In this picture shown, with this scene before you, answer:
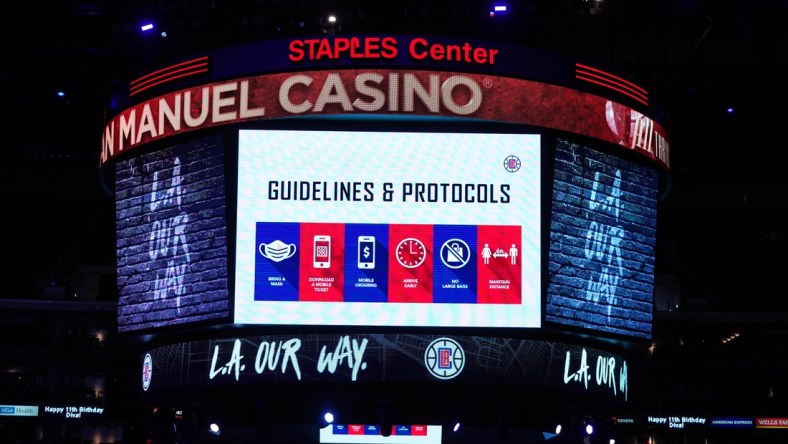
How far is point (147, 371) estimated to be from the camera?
18.2 m

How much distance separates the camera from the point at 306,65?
55.9 feet

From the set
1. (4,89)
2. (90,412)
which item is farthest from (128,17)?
(90,412)

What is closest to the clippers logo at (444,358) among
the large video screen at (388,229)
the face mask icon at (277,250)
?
the large video screen at (388,229)

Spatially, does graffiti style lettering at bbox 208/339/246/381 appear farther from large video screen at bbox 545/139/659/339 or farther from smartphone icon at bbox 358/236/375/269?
large video screen at bbox 545/139/659/339

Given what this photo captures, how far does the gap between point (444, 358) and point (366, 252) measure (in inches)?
76.6

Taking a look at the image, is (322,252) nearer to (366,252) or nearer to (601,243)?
(366,252)

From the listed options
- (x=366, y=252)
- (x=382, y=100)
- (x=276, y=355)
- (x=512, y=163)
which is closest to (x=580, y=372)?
(x=512, y=163)

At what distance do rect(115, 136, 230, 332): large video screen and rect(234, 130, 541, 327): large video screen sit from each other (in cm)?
39

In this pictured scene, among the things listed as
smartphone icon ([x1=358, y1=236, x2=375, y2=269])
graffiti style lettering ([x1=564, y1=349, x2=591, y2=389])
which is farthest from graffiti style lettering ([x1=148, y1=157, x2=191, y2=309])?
graffiti style lettering ([x1=564, y1=349, x2=591, y2=389])

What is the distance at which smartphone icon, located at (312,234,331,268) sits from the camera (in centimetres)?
1664

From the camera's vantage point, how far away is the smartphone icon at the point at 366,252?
16.7 meters

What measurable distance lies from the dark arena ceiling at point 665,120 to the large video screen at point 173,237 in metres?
7.84

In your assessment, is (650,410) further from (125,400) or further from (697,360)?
(125,400)

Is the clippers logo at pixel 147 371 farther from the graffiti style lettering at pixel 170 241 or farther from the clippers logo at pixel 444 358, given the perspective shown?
the clippers logo at pixel 444 358
